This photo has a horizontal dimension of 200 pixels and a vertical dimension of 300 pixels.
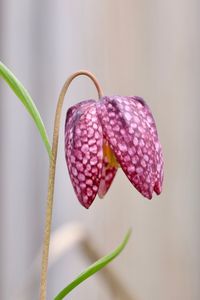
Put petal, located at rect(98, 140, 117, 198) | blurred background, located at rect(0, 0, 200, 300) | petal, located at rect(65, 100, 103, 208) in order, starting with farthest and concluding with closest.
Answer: blurred background, located at rect(0, 0, 200, 300) → petal, located at rect(98, 140, 117, 198) → petal, located at rect(65, 100, 103, 208)

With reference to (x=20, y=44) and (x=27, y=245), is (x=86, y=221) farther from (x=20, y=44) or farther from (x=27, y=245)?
(x=20, y=44)

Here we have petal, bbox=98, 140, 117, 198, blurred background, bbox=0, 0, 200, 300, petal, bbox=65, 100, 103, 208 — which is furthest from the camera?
blurred background, bbox=0, 0, 200, 300

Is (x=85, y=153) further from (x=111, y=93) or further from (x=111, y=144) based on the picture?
(x=111, y=93)

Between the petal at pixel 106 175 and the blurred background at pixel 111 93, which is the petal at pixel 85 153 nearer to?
the petal at pixel 106 175

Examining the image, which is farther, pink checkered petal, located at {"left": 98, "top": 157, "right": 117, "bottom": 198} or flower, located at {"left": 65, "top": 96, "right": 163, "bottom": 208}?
pink checkered petal, located at {"left": 98, "top": 157, "right": 117, "bottom": 198}

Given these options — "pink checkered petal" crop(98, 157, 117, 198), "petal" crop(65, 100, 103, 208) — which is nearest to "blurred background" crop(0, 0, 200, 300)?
"pink checkered petal" crop(98, 157, 117, 198)

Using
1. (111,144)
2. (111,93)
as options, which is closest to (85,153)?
(111,144)

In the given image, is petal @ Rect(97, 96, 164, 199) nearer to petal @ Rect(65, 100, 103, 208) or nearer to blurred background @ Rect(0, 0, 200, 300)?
petal @ Rect(65, 100, 103, 208)
